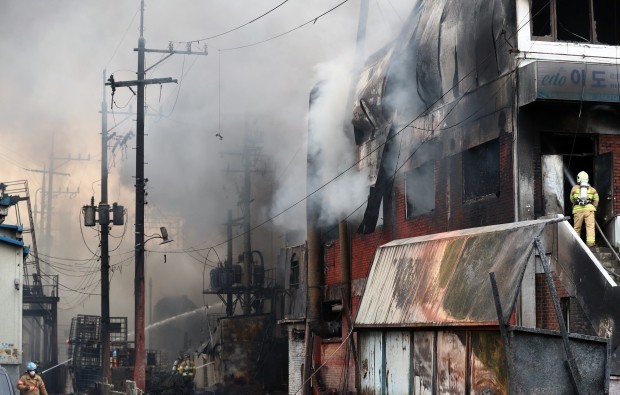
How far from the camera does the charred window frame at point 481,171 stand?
20.8 meters

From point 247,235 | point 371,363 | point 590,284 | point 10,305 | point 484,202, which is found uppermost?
point 247,235

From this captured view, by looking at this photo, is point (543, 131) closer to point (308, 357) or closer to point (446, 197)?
point (446, 197)

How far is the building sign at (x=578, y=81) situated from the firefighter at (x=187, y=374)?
16.7m

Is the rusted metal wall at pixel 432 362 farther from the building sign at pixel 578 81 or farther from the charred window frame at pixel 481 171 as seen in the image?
the building sign at pixel 578 81

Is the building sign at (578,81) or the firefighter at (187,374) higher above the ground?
the building sign at (578,81)

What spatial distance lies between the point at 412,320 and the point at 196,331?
46518mm

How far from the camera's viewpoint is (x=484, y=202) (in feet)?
68.2

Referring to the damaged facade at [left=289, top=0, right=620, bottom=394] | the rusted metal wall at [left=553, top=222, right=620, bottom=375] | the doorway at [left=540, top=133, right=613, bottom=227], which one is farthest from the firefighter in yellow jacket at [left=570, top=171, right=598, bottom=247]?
the rusted metal wall at [left=553, top=222, right=620, bottom=375]

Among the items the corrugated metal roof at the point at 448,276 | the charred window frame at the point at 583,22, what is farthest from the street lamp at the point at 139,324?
the charred window frame at the point at 583,22

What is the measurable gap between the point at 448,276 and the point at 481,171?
5.72m

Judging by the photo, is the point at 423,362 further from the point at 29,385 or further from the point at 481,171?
the point at 29,385

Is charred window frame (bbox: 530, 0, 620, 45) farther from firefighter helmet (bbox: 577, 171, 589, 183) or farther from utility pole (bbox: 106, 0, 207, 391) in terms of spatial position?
utility pole (bbox: 106, 0, 207, 391)

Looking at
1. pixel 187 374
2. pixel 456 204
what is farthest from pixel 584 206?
pixel 187 374

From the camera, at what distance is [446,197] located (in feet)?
74.7
